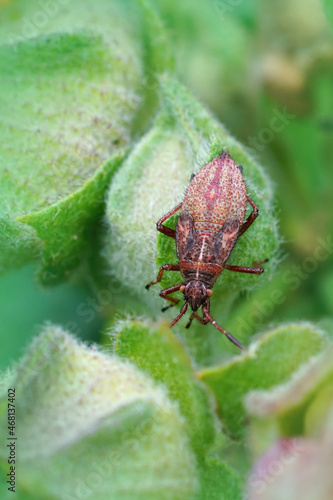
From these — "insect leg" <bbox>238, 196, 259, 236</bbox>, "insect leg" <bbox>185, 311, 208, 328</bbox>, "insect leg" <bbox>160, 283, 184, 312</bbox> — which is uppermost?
"insect leg" <bbox>238, 196, 259, 236</bbox>

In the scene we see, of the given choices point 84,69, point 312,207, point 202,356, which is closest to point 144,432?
point 202,356

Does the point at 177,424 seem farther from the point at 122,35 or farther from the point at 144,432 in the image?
the point at 122,35

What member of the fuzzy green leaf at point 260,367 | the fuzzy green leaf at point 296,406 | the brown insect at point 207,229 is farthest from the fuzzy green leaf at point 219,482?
the brown insect at point 207,229

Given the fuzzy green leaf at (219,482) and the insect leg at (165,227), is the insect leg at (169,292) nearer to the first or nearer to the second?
the insect leg at (165,227)

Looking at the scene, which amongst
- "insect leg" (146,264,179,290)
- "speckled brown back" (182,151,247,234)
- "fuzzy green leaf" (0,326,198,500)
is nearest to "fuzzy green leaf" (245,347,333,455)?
"fuzzy green leaf" (0,326,198,500)

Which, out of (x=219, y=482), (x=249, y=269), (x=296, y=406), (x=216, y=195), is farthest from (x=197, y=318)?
(x=296, y=406)

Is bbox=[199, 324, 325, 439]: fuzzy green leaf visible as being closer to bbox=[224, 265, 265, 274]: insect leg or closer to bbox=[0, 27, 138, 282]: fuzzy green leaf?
bbox=[224, 265, 265, 274]: insect leg
